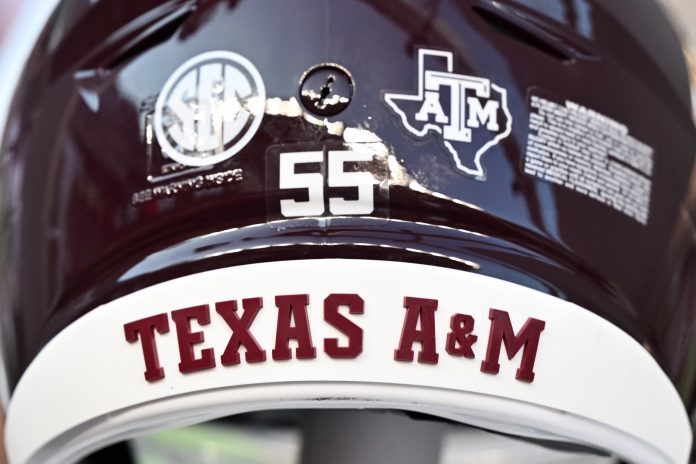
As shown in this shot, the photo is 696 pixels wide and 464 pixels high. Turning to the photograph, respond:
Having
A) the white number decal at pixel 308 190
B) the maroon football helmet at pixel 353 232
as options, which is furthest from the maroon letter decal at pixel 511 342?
the white number decal at pixel 308 190

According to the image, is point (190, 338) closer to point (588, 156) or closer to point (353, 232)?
point (353, 232)

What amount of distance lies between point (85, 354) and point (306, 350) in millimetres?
136

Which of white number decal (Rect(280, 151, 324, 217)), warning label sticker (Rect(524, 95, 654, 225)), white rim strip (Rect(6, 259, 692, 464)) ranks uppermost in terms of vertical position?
warning label sticker (Rect(524, 95, 654, 225))

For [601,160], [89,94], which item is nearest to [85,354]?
[89,94]

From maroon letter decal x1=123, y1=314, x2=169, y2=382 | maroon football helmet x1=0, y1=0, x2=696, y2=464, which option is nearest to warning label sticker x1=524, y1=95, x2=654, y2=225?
maroon football helmet x1=0, y1=0, x2=696, y2=464

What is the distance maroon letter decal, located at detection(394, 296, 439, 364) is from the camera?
1.87 feet

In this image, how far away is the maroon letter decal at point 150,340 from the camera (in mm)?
587

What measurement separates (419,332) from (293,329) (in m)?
0.07

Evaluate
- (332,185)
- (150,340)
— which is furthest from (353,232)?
(150,340)

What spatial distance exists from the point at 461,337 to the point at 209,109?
7.8 inches

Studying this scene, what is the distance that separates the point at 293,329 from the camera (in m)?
0.57

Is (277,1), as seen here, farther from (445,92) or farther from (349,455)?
(349,455)

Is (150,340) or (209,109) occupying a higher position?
(209,109)

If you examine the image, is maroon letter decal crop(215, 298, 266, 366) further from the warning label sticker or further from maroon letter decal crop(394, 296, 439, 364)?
the warning label sticker
